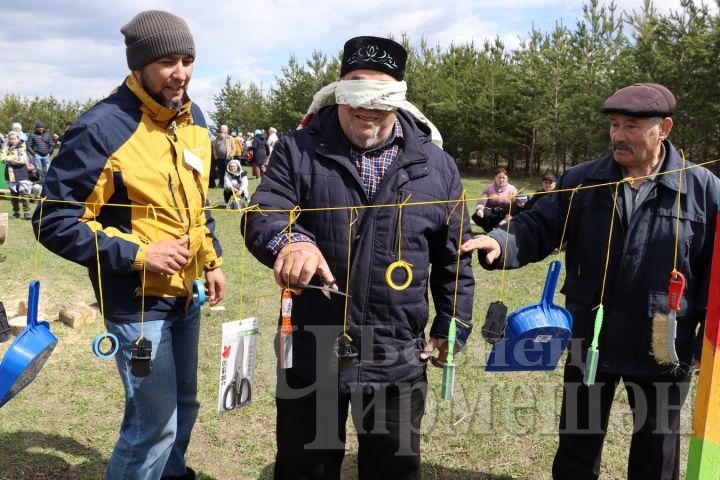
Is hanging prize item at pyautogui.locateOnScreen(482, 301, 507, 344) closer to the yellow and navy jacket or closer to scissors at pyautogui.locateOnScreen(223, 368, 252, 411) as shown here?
scissors at pyautogui.locateOnScreen(223, 368, 252, 411)

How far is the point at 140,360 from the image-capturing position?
200cm

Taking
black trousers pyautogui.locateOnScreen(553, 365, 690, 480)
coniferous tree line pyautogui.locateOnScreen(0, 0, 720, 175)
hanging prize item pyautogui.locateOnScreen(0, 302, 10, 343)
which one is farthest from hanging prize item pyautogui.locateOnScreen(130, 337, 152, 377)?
coniferous tree line pyautogui.locateOnScreen(0, 0, 720, 175)

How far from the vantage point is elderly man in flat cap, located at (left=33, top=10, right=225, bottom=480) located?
6.31 ft

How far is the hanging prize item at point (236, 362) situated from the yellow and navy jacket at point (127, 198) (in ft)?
1.01

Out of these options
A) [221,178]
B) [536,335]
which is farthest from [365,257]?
[221,178]

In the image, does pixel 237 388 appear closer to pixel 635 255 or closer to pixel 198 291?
pixel 198 291

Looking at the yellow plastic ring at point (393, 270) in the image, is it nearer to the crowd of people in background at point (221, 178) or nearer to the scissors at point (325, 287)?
the scissors at point (325, 287)

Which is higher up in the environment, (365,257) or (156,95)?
(156,95)

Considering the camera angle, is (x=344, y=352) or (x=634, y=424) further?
(x=634, y=424)

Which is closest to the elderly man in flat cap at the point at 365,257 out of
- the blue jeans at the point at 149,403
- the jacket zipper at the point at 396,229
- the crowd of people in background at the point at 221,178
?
the jacket zipper at the point at 396,229

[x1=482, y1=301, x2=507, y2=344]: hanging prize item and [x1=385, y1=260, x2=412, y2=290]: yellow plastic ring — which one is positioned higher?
[x1=385, y1=260, x2=412, y2=290]: yellow plastic ring

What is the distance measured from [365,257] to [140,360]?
2.72 feet

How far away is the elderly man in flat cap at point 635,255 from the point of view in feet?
7.26

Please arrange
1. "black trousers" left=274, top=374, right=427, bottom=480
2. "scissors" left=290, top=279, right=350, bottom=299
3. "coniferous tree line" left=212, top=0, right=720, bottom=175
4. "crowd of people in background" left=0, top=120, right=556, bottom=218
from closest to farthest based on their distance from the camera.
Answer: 1. "scissors" left=290, top=279, right=350, bottom=299
2. "black trousers" left=274, top=374, right=427, bottom=480
3. "crowd of people in background" left=0, top=120, right=556, bottom=218
4. "coniferous tree line" left=212, top=0, right=720, bottom=175
